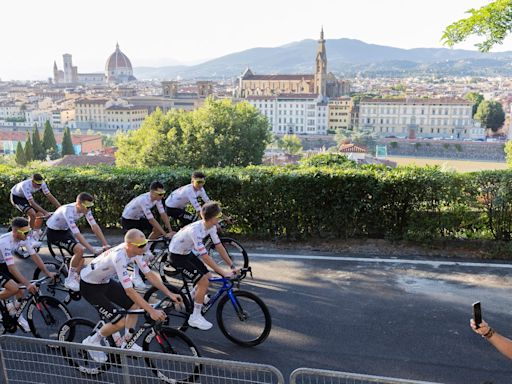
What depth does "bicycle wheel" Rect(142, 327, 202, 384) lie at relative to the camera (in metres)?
5.25

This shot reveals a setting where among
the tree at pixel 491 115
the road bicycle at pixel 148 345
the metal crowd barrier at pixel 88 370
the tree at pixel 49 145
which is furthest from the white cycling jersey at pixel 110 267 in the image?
the tree at pixel 491 115

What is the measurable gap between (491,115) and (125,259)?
173835mm

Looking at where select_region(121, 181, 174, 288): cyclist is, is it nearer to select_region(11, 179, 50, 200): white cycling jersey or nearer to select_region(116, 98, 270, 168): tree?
select_region(11, 179, 50, 200): white cycling jersey

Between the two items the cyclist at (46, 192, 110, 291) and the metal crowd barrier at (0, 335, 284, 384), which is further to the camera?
the cyclist at (46, 192, 110, 291)

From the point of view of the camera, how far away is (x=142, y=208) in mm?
8664

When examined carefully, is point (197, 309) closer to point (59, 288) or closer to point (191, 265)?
point (191, 265)

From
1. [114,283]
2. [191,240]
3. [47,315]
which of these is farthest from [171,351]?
[47,315]

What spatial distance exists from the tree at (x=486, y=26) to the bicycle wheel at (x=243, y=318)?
307 inches

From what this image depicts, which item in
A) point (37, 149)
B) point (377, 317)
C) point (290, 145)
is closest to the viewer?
point (377, 317)

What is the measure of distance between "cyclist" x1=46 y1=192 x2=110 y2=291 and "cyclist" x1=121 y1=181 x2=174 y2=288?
0.87 meters

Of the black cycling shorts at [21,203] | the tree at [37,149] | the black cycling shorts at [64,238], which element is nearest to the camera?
the black cycling shorts at [64,238]

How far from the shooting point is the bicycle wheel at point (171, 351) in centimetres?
525

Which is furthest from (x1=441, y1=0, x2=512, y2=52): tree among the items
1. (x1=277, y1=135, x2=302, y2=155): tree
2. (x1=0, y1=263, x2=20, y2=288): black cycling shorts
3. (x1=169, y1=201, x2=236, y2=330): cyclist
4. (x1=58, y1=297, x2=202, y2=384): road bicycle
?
(x1=277, y1=135, x2=302, y2=155): tree

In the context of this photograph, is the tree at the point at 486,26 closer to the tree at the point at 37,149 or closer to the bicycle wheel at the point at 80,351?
the bicycle wheel at the point at 80,351
